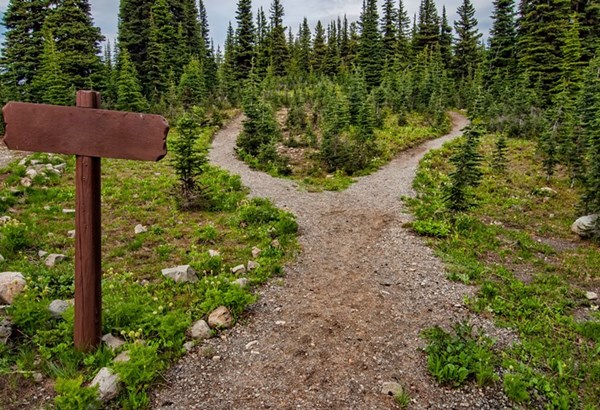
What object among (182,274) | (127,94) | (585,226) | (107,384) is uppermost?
(127,94)

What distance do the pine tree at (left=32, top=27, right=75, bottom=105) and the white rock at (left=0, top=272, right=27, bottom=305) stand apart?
24740 millimetres

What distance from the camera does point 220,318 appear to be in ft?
20.3

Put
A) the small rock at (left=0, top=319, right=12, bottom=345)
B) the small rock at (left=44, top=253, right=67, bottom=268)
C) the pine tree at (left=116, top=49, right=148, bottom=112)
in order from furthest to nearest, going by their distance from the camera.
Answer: the pine tree at (left=116, top=49, right=148, bottom=112) < the small rock at (left=44, top=253, right=67, bottom=268) < the small rock at (left=0, top=319, right=12, bottom=345)

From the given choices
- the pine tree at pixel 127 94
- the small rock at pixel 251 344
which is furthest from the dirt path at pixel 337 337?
the pine tree at pixel 127 94

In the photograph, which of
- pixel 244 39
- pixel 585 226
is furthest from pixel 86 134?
pixel 244 39

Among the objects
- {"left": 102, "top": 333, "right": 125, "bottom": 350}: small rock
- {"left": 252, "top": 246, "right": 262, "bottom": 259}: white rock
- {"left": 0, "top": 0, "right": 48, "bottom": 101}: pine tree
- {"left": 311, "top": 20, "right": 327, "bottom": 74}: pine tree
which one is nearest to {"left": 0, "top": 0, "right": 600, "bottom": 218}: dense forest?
{"left": 0, "top": 0, "right": 48, "bottom": 101}: pine tree

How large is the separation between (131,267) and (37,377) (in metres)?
3.59

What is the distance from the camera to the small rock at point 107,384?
172 inches

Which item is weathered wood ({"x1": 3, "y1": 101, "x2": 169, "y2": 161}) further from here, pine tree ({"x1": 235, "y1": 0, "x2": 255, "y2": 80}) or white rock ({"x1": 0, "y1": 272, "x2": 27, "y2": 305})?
pine tree ({"x1": 235, "y1": 0, "x2": 255, "y2": 80})

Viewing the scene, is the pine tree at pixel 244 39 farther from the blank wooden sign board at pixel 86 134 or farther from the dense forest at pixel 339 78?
the blank wooden sign board at pixel 86 134

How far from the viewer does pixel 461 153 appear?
38.2 feet

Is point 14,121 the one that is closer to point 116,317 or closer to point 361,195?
point 116,317

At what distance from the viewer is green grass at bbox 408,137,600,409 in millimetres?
5199

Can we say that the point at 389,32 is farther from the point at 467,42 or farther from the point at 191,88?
the point at 191,88
